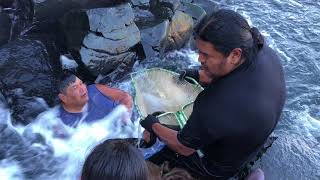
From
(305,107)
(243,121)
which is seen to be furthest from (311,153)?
(243,121)

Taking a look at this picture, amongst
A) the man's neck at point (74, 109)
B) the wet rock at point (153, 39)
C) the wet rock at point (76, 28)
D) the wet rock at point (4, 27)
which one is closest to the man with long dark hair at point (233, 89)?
the man's neck at point (74, 109)

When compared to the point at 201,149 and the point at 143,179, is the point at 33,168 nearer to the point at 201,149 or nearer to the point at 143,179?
the point at 201,149

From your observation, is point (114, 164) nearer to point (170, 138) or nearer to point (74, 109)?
point (170, 138)

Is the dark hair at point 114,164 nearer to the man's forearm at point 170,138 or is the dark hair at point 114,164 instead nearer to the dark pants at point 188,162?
the man's forearm at point 170,138

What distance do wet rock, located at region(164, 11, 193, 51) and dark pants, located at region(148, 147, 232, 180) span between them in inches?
106

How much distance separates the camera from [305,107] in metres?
6.00

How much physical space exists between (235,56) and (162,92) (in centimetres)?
155

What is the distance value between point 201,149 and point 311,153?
1.99m

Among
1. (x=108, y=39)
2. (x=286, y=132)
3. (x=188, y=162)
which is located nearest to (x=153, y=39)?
(x=108, y=39)

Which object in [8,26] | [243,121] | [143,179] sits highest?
[143,179]

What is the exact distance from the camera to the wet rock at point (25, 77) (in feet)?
17.7

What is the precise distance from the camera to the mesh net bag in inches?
181

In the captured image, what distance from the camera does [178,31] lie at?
6.71 metres

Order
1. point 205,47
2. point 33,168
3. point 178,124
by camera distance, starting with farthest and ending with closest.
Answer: point 33,168
point 178,124
point 205,47
